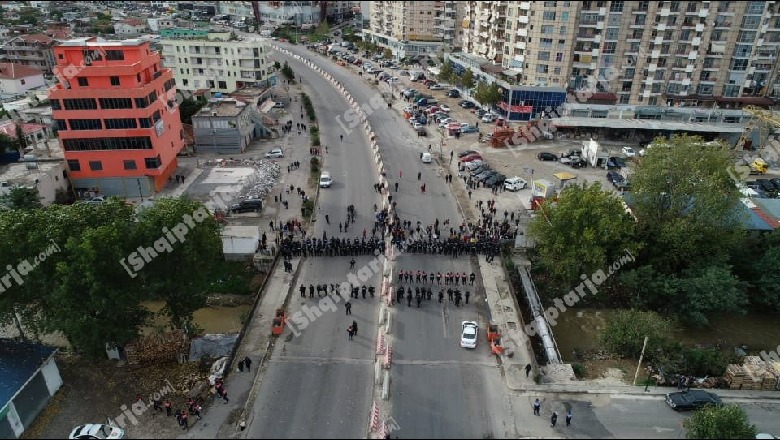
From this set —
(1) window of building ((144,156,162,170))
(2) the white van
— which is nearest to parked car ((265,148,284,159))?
(2) the white van

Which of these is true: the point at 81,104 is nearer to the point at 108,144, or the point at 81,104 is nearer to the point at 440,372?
the point at 108,144

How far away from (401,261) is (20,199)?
2742cm

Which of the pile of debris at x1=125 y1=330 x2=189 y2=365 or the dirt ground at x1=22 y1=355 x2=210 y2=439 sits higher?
the pile of debris at x1=125 y1=330 x2=189 y2=365

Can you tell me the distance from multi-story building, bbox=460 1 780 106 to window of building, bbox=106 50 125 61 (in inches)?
1863

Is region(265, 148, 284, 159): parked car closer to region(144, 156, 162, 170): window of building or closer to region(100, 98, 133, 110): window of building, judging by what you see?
region(144, 156, 162, 170): window of building

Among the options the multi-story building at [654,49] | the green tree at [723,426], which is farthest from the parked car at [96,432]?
the multi-story building at [654,49]

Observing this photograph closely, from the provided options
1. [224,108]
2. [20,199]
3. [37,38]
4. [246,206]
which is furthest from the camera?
[37,38]

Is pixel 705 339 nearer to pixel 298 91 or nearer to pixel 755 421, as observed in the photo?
pixel 755 421

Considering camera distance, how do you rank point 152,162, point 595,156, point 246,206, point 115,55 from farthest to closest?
point 595,156
point 152,162
point 246,206
point 115,55

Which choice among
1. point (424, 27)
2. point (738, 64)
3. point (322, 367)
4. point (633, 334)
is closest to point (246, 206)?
point (322, 367)

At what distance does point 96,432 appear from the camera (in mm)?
20844

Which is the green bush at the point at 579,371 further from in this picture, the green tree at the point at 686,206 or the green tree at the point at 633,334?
the green tree at the point at 686,206

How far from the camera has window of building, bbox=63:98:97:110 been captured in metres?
41.1

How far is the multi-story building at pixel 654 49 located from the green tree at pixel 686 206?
34.4 m
